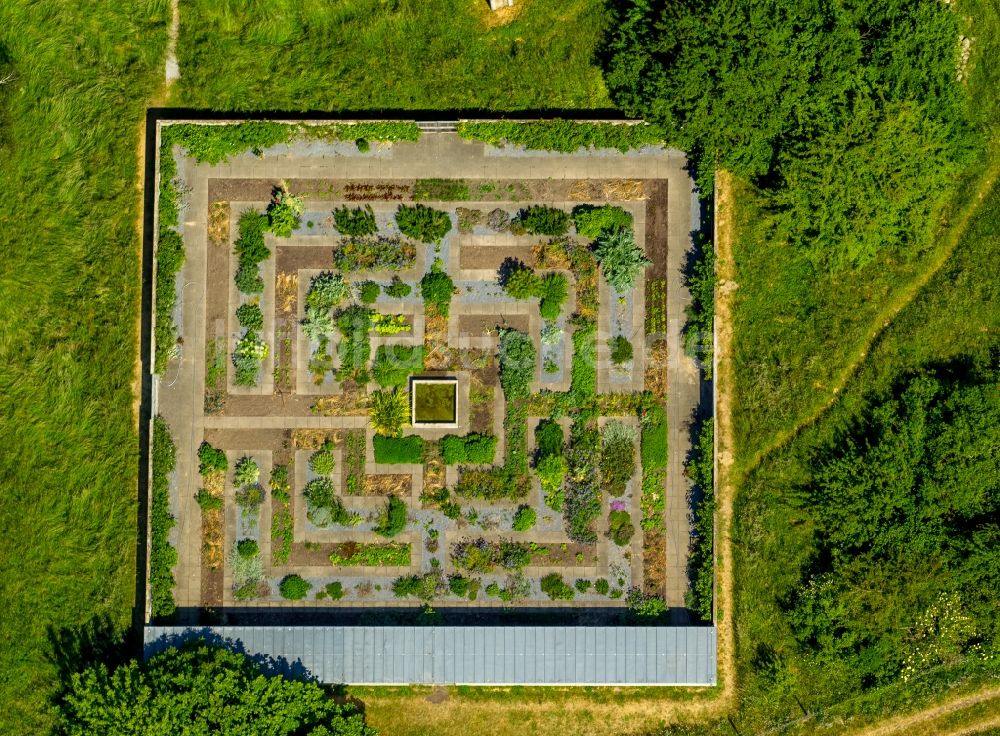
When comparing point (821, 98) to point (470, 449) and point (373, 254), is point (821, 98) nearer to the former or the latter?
point (373, 254)

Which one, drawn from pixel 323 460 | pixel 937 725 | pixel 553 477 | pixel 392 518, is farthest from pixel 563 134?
pixel 937 725

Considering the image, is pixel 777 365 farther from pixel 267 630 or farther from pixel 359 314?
pixel 267 630

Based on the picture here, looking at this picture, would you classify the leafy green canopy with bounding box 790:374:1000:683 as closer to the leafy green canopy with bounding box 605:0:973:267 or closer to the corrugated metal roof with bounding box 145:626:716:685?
the corrugated metal roof with bounding box 145:626:716:685

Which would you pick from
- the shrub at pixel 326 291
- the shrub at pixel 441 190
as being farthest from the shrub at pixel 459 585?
the shrub at pixel 441 190

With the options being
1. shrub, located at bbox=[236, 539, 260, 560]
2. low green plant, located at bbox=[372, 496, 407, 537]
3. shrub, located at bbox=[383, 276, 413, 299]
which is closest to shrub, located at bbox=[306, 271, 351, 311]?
shrub, located at bbox=[383, 276, 413, 299]

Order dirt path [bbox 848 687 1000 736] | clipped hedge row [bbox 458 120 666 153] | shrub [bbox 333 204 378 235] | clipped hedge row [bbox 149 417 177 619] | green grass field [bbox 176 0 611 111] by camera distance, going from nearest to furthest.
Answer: clipped hedge row [bbox 149 417 177 619], clipped hedge row [bbox 458 120 666 153], shrub [bbox 333 204 378 235], dirt path [bbox 848 687 1000 736], green grass field [bbox 176 0 611 111]

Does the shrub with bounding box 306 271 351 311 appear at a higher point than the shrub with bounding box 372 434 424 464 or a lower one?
higher

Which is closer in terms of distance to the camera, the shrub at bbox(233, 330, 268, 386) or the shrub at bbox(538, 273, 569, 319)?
the shrub at bbox(538, 273, 569, 319)
